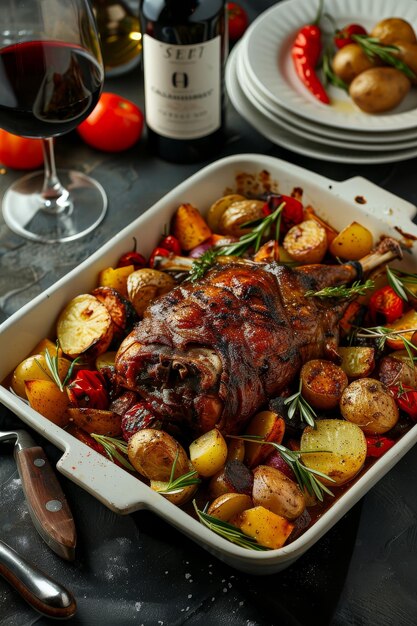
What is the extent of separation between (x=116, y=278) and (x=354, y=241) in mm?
691

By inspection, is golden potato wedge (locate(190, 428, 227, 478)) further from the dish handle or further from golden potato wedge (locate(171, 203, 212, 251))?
the dish handle

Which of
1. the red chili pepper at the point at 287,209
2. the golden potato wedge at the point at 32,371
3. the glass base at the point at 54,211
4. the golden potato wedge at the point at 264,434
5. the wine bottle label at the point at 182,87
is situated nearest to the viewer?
the golden potato wedge at the point at 264,434

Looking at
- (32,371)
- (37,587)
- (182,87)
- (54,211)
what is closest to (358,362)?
(32,371)

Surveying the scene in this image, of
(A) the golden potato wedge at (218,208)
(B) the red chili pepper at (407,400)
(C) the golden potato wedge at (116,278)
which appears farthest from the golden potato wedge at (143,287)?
(B) the red chili pepper at (407,400)

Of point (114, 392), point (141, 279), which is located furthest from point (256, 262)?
point (114, 392)

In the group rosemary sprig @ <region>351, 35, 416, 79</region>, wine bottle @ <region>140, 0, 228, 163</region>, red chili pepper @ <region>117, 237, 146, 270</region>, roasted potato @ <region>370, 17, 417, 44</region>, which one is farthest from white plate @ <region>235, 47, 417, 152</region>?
red chili pepper @ <region>117, 237, 146, 270</region>

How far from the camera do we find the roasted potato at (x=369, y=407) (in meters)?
2.11

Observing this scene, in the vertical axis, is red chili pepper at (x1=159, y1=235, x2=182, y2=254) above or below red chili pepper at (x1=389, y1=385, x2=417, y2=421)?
above

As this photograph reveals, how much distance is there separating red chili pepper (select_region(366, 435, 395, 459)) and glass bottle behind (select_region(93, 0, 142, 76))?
193 cm

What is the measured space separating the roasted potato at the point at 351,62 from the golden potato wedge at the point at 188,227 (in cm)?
95

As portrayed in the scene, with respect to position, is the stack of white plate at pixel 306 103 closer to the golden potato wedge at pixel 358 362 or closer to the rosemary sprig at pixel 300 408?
the golden potato wedge at pixel 358 362

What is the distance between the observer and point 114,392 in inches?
86.9

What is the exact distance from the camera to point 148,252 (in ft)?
8.48

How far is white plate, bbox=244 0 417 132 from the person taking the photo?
2.98 meters
